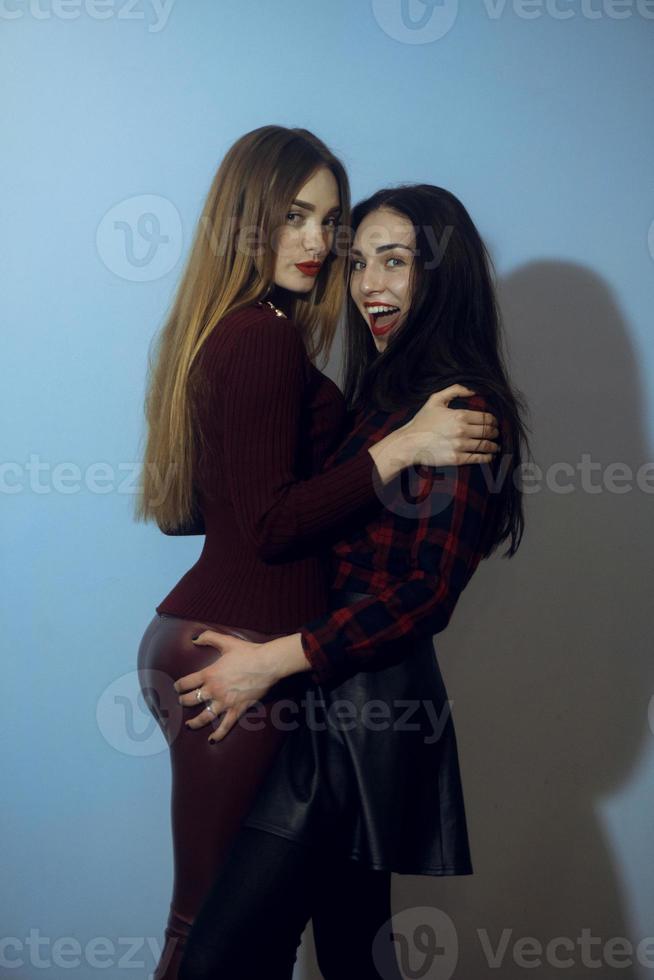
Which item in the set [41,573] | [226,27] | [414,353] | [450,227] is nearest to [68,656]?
[41,573]

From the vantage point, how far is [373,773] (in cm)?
142

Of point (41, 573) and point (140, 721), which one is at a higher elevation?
point (41, 573)

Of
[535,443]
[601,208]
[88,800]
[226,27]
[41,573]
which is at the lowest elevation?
[88,800]

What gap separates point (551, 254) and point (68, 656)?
130 cm

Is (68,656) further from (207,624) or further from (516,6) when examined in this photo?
(516,6)

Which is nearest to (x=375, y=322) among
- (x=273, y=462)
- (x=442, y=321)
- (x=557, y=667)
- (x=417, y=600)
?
(x=442, y=321)

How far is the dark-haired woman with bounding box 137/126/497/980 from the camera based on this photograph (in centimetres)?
142

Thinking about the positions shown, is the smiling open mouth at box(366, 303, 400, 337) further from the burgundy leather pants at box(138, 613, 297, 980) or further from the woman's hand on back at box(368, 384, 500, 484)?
the burgundy leather pants at box(138, 613, 297, 980)

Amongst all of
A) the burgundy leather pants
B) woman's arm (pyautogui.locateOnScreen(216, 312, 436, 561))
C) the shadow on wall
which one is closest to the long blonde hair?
woman's arm (pyautogui.locateOnScreen(216, 312, 436, 561))

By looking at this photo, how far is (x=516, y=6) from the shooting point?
86.0 inches

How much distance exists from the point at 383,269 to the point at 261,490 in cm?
46

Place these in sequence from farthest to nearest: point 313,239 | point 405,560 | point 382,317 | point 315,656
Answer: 1. point 382,317
2. point 313,239
3. point 405,560
4. point 315,656

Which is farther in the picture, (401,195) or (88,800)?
(88,800)

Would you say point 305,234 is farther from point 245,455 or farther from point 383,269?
point 245,455
